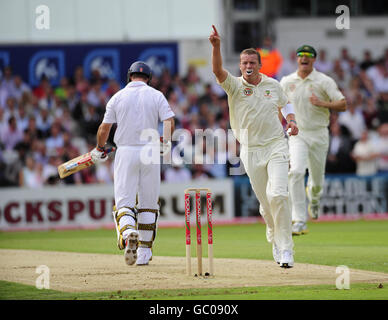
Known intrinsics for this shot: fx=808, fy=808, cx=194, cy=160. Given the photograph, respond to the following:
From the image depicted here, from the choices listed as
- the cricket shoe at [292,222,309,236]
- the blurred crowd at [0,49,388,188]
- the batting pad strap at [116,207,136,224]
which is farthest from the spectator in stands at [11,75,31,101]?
the batting pad strap at [116,207,136,224]

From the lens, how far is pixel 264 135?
10.6 m

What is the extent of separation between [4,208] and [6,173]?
104 cm

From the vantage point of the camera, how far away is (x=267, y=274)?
996 cm

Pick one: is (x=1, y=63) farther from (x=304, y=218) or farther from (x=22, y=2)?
(x=304, y=218)

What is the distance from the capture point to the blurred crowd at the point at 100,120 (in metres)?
20.8

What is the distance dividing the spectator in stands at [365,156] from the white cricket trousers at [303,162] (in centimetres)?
736

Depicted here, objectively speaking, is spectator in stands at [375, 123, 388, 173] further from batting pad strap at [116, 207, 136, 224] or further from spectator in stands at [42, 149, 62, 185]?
batting pad strap at [116, 207, 136, 224]

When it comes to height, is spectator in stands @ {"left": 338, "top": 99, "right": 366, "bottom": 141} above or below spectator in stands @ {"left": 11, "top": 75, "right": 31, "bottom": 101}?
below

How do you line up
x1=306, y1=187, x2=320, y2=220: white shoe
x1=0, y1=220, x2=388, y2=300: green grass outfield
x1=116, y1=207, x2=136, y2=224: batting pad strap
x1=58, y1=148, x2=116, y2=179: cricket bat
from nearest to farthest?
x1=0, y1=220, x2=388, y2=300: green grass outfield < x1=116, y1=207, x2=136, y2=224: batting pad strap < x1=58, y1=148, x2=116, y2=179: cricket bat < x1=306, y1=187, x2=320, y2=220: white shoe

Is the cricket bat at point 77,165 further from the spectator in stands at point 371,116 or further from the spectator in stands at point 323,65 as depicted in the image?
the spectator in stands at point 323,65

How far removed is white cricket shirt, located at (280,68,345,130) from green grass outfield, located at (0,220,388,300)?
2.14 metres

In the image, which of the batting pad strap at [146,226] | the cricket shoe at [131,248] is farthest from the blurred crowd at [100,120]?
the cricket shoe at [131,248]

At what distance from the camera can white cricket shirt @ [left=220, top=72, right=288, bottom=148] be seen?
10555 millimetres
